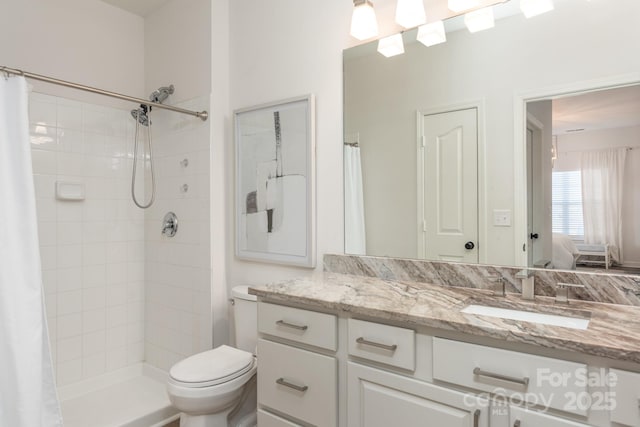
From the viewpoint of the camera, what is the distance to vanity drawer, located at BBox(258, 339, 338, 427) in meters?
1.35

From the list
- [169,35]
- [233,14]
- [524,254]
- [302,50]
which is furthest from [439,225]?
[169,35]

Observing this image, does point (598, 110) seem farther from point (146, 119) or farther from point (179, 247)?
point (146, 119)

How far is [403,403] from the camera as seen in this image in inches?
46.9

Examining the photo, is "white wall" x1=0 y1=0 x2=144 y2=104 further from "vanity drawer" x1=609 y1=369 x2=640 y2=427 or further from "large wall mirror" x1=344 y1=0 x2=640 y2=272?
"vanity drawer" x1=609 y1=369 x2=640 y2=427

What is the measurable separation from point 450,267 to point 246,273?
1243 mm

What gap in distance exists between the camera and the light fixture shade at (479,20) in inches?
60.3

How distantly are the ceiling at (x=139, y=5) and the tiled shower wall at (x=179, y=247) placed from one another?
73 centimetres

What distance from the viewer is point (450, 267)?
5.28ft

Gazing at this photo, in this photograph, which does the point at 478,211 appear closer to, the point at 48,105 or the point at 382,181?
the point at 382,181

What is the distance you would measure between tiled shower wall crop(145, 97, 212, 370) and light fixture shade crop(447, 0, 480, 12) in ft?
4.85

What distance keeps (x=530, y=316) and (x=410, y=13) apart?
131 cm

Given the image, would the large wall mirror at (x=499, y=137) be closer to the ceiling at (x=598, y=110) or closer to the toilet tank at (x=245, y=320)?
the ceiling at (x=598, y=110)

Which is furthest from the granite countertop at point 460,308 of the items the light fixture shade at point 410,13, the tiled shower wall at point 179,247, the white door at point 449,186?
the light fixture shade at point 410,13

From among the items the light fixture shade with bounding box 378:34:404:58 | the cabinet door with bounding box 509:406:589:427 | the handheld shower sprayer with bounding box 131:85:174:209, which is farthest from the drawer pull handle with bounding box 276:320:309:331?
the handheld shower sprayer with bounding box 131:85:174:209
